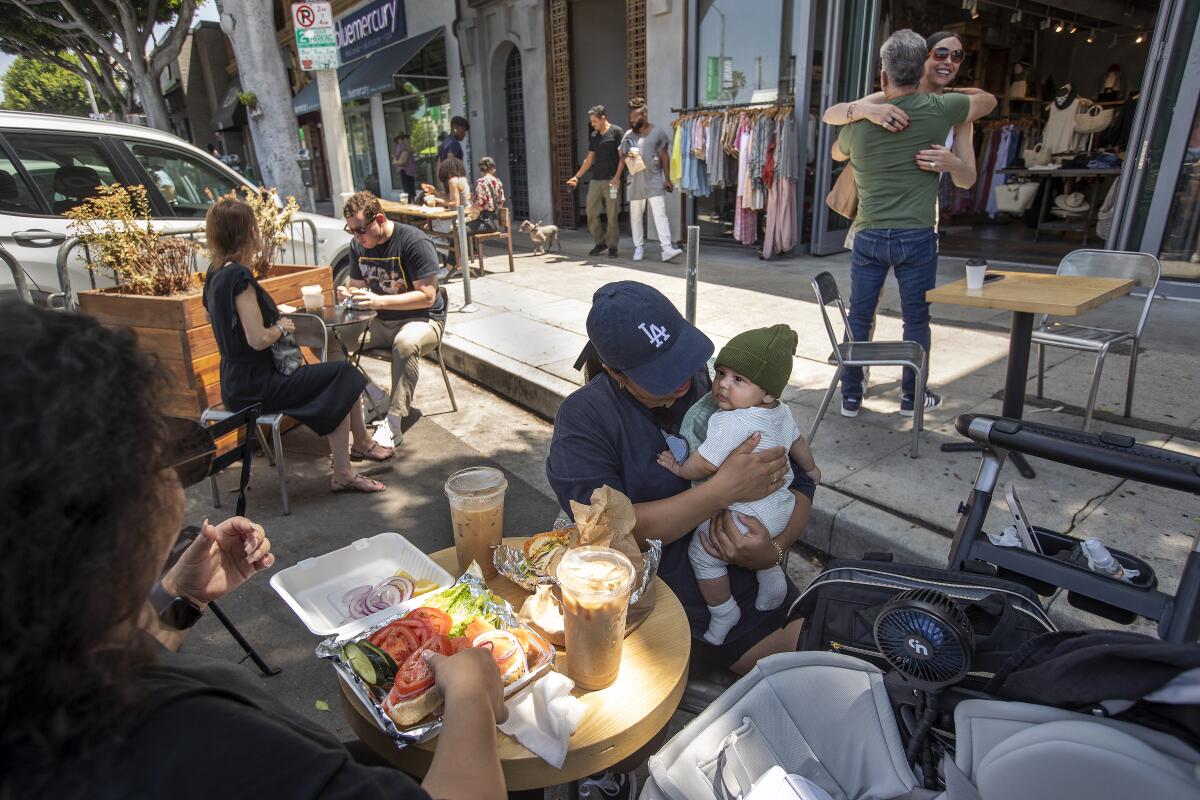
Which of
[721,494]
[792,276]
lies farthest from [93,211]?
[792,276]

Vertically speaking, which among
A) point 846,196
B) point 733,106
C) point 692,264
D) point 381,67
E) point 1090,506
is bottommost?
point 1090,506

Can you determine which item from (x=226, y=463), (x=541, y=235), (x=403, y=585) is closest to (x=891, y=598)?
(x=403, y=585)

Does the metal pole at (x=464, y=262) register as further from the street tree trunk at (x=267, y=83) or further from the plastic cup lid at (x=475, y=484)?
the plastic cup lid at (x=475, y=484)

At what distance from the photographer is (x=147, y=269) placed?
4168mm

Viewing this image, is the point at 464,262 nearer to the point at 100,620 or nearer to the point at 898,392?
the point at 898,392

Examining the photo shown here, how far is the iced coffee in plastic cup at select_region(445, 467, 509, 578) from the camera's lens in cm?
174

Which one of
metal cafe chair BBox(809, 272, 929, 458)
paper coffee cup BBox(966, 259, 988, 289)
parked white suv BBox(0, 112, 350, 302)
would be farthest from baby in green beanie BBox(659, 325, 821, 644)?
parked white suv BBox(0, 112, 350, 302)

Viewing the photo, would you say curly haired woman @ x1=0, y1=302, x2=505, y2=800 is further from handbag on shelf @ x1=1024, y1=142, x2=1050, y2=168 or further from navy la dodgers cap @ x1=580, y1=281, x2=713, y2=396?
handbag on shelf @ x1=1024, y1=142, x2=1050, y2=168

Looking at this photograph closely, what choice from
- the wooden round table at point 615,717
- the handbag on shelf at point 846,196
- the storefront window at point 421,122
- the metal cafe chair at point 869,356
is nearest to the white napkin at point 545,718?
the wooden round table at point 615,717

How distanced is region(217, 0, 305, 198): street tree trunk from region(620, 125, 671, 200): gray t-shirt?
13.5 feet

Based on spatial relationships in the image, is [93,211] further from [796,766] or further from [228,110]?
[228,110]

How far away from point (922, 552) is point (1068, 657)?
6.56 feet

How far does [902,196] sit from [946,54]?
0.87 meters

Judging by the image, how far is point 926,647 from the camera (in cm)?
117
